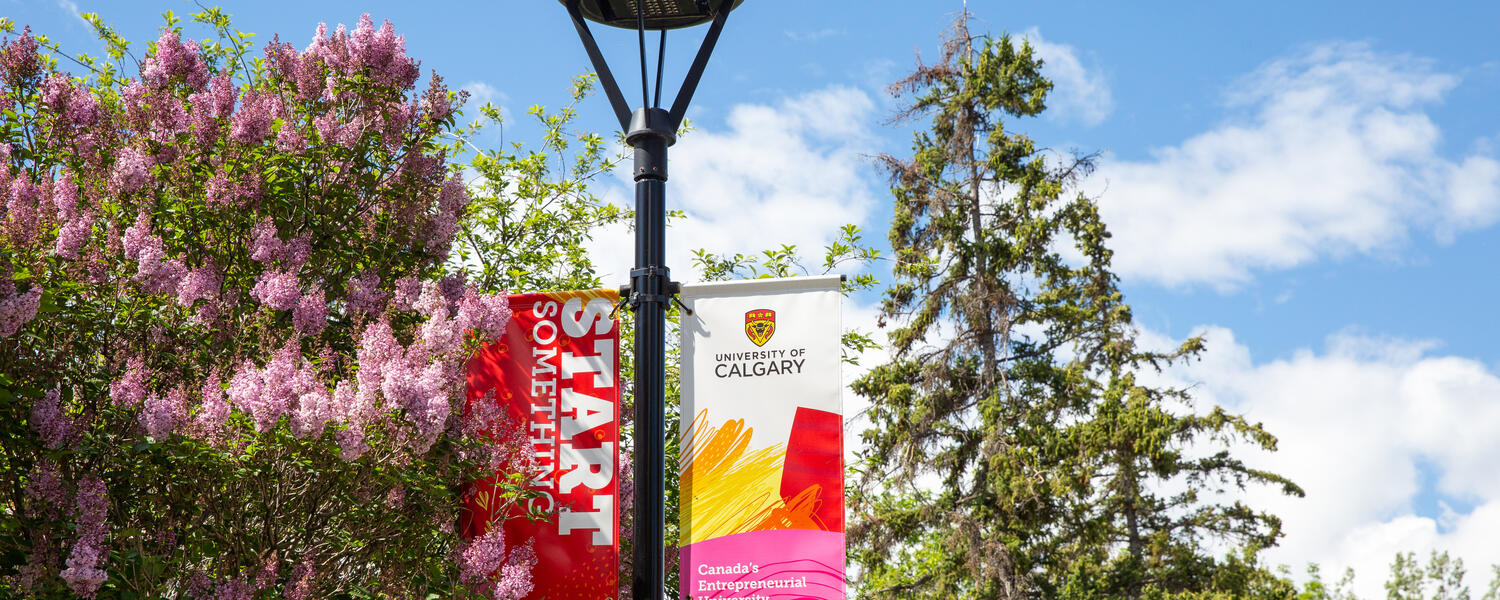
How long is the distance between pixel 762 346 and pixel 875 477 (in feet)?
58.3

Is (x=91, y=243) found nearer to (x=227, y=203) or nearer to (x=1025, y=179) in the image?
(x=227, y=203)

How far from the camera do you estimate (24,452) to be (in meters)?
5.19

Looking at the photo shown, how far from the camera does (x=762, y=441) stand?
5.32 m

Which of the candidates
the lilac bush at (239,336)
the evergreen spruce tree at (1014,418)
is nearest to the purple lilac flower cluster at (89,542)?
the lilac bush at (239,336)

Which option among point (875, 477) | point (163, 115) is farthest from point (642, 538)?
point (875, 477)

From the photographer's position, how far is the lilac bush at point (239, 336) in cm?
507

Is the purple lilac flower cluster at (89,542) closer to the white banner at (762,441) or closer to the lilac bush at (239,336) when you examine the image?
the lilac bush at (239,336)

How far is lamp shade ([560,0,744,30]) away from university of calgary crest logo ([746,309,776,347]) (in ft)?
4.38

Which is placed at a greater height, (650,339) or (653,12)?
(653,12)

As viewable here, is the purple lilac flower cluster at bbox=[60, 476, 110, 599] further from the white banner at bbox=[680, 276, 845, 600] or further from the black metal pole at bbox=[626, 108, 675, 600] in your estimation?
the white banner at bbox=[680, 276, 845, 600]

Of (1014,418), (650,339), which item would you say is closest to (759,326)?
(650,339)

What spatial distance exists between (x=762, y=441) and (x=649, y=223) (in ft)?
3.98

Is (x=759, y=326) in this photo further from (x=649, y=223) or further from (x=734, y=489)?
(x=649, y=223)

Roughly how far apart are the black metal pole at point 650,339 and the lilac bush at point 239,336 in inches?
41.5
